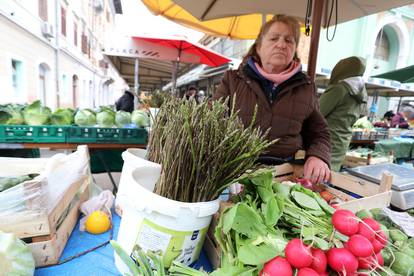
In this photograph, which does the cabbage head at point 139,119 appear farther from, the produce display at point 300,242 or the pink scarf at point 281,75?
the produce display at point 300,242

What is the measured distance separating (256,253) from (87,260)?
2.17 ft

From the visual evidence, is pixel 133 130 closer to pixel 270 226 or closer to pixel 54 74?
pixel 270 226

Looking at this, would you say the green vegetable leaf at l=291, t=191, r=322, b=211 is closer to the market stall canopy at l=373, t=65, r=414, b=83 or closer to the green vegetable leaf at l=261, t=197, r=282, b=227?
the green vegetable leaf at l=261, t=197, r=282, b=227

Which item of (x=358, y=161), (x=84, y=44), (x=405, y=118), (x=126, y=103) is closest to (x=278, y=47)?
(x=358, y=161)

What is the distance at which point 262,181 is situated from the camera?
0.85 metres

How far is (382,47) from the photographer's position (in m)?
12.9

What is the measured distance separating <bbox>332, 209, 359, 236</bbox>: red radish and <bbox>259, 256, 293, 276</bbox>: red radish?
0.20m

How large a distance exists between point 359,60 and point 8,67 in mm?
7918

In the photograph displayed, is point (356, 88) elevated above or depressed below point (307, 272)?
above

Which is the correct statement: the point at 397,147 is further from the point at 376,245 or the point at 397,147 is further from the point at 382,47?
the point at 382,47

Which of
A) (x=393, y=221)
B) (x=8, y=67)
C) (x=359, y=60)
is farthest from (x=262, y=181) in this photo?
(x=8, y=67)

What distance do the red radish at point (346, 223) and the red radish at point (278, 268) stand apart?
20 cm

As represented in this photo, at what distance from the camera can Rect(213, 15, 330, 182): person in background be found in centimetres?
148

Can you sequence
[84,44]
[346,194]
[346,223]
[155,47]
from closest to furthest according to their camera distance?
[346,223] < [346,194] < [155,47] < [84,44]
